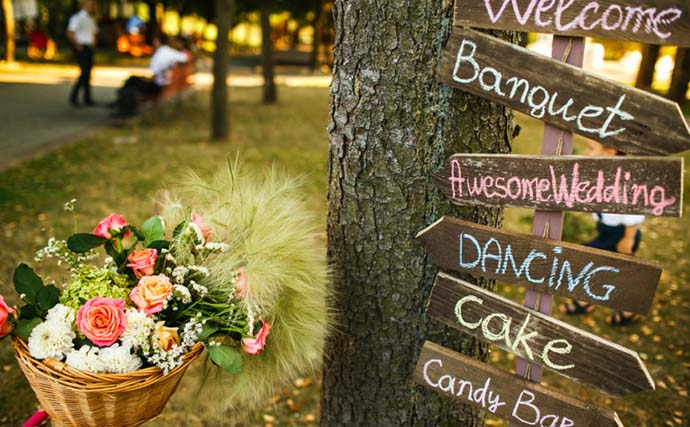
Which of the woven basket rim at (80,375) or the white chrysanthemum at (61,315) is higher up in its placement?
the white chrysanthemum at (61,315)

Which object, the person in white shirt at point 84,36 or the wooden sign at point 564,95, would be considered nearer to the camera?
the wooden sign at point 564,95

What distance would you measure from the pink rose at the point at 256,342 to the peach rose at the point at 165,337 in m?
0.20

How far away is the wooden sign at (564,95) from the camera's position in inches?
55.2

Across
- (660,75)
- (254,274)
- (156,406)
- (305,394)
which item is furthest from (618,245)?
(660,75)

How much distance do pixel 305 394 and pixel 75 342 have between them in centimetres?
177

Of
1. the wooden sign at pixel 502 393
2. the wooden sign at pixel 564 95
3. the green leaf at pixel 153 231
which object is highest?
the wooden sign at pixel 564 95

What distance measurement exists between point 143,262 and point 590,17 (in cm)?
140

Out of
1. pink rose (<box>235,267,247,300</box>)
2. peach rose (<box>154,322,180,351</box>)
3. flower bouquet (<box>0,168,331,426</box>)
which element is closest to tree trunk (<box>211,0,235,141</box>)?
flower bouquet (<box>0,168,331,426</box>)

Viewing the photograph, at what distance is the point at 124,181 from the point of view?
6.26 metres

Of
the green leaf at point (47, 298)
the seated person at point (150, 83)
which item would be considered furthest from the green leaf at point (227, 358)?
the seated person at point (150, 83)

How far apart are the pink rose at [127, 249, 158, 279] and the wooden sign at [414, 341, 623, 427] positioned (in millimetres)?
891

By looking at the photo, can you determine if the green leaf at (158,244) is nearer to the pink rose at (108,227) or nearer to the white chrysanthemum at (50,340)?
the pink rose at (108,227)

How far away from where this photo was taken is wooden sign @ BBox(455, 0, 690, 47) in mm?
1355

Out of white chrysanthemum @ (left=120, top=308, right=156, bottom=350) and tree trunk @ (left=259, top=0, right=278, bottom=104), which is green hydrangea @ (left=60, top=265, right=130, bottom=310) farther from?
A: tree trunk @ (left=259, top=0, right=278, bottom=104)
